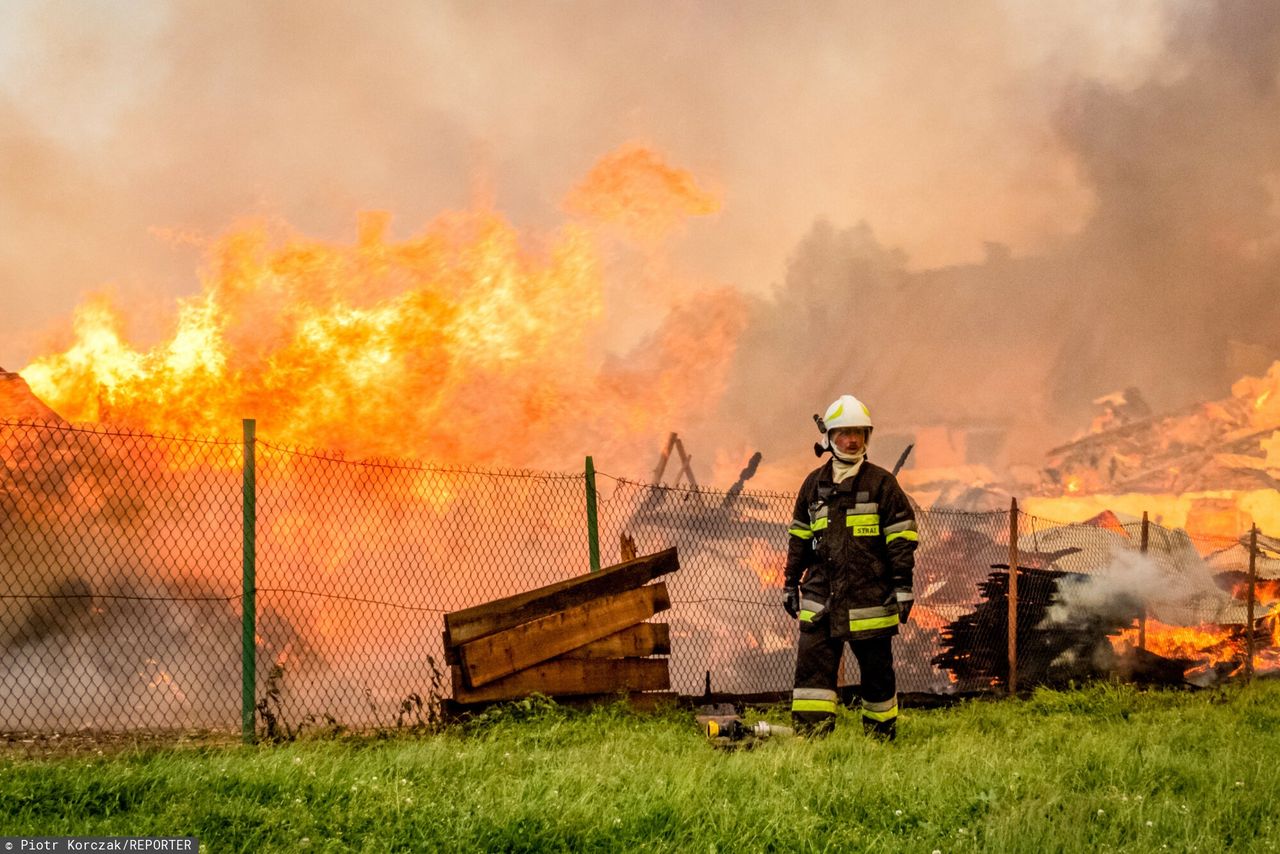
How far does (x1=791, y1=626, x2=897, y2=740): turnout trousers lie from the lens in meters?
6.80

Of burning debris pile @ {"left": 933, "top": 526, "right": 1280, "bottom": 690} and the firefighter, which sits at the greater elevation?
the firefighter

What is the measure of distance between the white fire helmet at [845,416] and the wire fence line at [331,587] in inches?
98.6

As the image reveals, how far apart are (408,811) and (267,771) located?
103 cm

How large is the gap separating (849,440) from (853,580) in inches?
38.8

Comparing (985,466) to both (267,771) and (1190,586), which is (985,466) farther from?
(267,771)

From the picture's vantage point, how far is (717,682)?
50.4ft

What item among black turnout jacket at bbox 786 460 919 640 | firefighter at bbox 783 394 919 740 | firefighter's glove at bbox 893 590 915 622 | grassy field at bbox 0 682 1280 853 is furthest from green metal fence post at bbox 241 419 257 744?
firefighter's glove at bbox 893 590 915 622

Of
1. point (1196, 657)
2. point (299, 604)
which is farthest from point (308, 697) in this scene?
point (1196, 657)

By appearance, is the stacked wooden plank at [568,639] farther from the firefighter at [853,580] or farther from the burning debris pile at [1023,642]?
the burning debris pile at [1023,642]

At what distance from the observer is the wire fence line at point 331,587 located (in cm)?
1104

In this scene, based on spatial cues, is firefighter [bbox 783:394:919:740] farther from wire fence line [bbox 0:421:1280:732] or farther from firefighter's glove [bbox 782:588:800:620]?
wire fence line [bbox 0:421:1280:732]

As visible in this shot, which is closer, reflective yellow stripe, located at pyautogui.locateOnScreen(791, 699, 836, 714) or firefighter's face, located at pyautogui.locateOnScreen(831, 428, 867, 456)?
reflective yellow stripe, located at pyautogui.locateOnScreen(791, 699, 836, 714)

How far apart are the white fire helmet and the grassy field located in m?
2.14

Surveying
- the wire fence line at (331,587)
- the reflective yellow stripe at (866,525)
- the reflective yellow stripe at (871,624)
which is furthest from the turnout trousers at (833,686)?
the wire fence line at (331,587)
